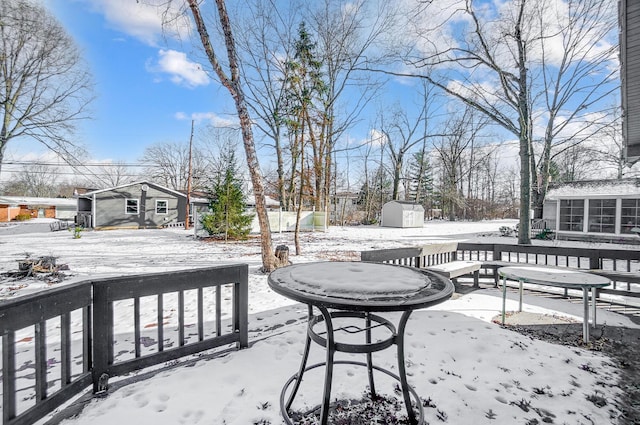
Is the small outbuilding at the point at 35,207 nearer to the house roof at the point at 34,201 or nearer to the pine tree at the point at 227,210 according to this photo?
the house roof at the point at 34,201

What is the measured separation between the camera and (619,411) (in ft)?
6.06

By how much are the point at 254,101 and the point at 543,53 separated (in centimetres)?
1439

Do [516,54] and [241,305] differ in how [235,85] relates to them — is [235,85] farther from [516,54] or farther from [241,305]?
[516,54]

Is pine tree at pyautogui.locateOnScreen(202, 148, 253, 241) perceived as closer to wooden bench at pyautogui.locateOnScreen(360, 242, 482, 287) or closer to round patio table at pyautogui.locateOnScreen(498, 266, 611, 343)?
wooden bench at pyautogui.locateOnScreen(360, 242, 482, 287)

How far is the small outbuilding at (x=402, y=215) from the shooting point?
22.0 metres

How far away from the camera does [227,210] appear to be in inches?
497

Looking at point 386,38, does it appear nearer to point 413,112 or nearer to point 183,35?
point 183,35

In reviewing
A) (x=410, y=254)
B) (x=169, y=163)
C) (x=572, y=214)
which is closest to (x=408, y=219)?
(x=572, y=214)

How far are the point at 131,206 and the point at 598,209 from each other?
26.7 meters

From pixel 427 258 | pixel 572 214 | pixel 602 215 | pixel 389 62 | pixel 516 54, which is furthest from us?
pixel 572 214

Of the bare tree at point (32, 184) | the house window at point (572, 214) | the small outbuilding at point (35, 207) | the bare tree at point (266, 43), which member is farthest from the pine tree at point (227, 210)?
the bare tree at point (32, 184)

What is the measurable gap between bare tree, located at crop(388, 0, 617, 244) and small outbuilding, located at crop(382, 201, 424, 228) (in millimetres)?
11137

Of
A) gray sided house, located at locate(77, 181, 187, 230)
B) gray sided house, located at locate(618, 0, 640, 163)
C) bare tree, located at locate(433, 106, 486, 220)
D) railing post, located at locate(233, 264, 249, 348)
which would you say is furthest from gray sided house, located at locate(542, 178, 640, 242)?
gray sided house, located at locate(77, 181, 187, 230)

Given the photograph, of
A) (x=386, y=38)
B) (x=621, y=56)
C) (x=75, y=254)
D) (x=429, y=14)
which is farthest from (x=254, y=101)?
(x=621, y=56)
